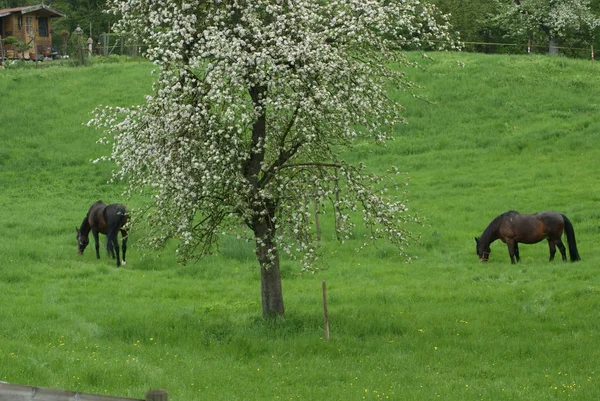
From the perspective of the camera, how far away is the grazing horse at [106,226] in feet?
95.6

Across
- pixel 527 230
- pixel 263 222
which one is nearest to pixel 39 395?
pixel 263 222

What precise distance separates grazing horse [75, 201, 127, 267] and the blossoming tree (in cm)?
937

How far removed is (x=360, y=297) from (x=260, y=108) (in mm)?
7146

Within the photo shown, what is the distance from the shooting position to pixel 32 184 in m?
43.1

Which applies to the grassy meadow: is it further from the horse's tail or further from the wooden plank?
the wooden plank

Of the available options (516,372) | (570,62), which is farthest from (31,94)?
(516,372)

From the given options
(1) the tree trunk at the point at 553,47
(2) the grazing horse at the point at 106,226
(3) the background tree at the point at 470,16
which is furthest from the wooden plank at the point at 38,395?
(3) the background tree at the point at 470,16

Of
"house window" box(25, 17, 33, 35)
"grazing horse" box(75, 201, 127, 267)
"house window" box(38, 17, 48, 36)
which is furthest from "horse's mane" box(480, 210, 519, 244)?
"house window" box(38, 17, 48, 36)

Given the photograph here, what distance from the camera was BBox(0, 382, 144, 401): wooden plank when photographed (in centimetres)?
737

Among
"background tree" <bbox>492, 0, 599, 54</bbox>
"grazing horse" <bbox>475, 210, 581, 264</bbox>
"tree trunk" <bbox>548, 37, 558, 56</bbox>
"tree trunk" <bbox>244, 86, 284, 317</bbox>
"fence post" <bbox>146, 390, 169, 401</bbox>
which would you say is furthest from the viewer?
"tree trunk" <bbox>548, 37, 558, 56</bbox>

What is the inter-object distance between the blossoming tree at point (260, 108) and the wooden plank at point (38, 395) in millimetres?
10217

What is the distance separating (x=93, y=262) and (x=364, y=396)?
15.9 meters

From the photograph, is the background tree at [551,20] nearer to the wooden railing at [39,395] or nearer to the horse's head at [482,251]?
the horse's head at [482,251]

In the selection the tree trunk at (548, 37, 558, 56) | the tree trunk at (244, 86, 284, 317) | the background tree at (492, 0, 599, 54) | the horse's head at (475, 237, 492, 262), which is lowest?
the horse's head at (475, 237, 492, 262)
